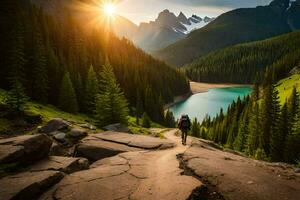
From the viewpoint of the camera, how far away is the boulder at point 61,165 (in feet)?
43.3

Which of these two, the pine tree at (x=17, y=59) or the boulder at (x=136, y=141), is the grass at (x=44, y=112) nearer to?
the pine tree at (x=17, y=59)

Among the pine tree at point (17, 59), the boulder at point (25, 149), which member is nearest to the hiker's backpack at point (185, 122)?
the boulder at point (25, 149)

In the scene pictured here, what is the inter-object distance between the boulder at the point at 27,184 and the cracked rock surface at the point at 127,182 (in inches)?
14.7

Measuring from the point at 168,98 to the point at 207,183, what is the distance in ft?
466

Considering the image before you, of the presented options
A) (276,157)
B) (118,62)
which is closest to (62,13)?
(118,62)

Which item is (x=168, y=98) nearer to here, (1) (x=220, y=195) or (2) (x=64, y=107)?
(2) (x=64, y=107)

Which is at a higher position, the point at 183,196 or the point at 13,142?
the point at 13,142

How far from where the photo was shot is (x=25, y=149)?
13.7m

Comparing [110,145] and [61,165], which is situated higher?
[110,145]

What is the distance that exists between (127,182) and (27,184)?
4.10 meters

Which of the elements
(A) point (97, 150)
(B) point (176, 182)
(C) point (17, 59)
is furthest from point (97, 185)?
(C) point (17, 59)

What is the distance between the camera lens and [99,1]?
18500cm

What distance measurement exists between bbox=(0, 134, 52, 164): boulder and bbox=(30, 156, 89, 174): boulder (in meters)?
0.51

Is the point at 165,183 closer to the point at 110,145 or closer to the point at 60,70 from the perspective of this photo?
the point at 110,145
